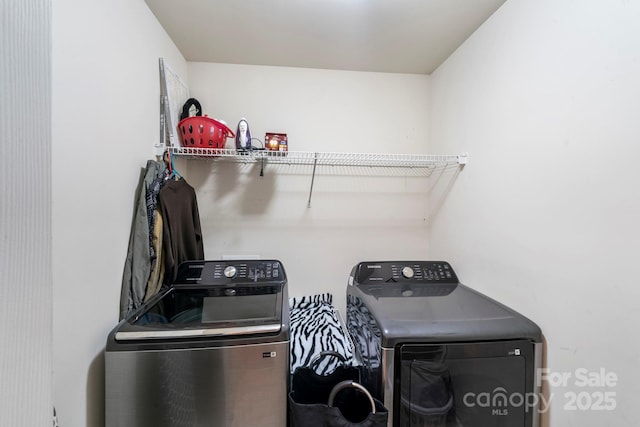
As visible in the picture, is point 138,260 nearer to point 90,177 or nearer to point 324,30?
point 90,177

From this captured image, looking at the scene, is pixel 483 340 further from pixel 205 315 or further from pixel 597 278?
pixel 205 315

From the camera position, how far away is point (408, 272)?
1.62 m

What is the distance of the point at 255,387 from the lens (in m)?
0.96

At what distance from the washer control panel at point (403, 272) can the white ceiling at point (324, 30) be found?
1.35 m

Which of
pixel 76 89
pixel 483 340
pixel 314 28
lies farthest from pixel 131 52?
pixel 483 340

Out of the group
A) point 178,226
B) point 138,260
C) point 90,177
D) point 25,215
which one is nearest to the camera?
point 25,215

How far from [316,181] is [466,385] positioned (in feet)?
4.55

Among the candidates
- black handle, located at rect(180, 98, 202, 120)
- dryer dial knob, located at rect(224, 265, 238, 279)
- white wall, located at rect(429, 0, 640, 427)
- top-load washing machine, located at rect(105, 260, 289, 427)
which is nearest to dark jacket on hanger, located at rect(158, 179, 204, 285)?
dryer dial knob, located at rect(224, 265, 238, 279)

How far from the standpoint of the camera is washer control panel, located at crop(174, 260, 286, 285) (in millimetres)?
1455

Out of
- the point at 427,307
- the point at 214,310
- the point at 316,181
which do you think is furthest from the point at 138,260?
the point at 427,307

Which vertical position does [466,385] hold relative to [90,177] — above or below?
below

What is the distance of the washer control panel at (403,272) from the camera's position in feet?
5.23

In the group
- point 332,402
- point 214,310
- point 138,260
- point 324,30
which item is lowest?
point 332,402

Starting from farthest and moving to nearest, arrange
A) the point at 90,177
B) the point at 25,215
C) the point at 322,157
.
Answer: the point at 322,157 → the point at 90,177 → the point at 25,215
